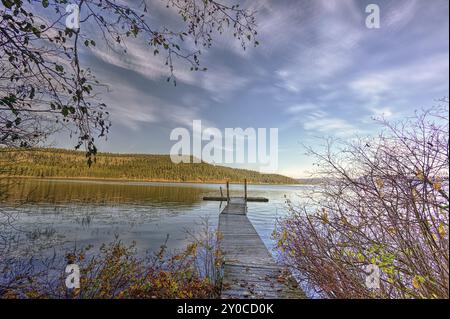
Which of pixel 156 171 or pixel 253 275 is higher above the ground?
pixel 156 171

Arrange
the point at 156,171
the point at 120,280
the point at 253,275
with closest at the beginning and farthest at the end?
the point at 253,275, the point at 120,280, the point at 156,171

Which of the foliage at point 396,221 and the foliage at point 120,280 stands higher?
the foliage at point 396,221

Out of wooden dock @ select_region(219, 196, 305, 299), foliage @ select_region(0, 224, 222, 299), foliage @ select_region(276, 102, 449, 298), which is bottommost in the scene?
foliage @ select_region(0, 224, 222, 299)

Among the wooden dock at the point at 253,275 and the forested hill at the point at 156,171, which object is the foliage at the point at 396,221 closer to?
the wooden dock at the point at 253,275

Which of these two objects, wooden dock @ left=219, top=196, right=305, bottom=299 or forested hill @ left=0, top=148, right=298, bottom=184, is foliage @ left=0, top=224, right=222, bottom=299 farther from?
forested hill @ left=0, top=148, right=298, bottom=184

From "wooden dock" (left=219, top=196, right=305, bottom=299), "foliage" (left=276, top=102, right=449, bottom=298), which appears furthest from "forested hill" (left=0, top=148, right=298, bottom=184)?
"foliage" (left=276, top=102, right=449, bottom=298)

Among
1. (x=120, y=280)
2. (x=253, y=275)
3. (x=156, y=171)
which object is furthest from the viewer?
(x=156, y=171)

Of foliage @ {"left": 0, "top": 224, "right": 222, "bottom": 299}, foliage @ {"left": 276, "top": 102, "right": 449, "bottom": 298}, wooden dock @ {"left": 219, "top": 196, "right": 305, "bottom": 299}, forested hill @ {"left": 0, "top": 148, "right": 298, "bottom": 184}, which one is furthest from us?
forested hill @ {"left": 0, "top": 148, "right": 298, "bottom": 184}

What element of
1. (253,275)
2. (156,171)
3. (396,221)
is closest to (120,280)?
(253,275)

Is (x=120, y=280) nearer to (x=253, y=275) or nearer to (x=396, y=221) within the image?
(x=253, y=275)

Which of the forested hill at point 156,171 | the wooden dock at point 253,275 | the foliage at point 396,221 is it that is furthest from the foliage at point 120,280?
the forested hill at point 156,171

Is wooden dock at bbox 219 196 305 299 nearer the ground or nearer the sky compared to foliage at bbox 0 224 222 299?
nearer the sky

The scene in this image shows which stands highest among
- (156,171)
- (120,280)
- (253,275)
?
(156,171)

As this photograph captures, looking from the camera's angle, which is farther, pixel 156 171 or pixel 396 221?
pixel 156 171
